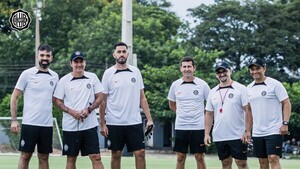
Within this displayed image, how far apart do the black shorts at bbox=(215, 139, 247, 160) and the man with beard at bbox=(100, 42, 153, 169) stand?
1.33 m

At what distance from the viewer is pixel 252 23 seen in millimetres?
54844

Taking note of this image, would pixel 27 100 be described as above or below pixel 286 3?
below

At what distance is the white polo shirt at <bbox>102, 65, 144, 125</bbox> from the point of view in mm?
13906

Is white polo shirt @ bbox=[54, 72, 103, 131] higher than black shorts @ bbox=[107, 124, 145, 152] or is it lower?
higher

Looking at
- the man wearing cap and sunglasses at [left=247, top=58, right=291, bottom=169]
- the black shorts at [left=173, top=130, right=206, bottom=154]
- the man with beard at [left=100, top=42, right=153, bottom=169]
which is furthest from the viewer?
the black shorts at [left=173, top=130, right=206, bottom=154]

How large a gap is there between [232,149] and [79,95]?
9.27ft

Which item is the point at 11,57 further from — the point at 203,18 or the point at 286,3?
the point at 286,3

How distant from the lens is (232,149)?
554 inches

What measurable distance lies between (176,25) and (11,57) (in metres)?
12.6

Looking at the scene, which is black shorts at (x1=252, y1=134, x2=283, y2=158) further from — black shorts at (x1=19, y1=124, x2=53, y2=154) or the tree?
the tree

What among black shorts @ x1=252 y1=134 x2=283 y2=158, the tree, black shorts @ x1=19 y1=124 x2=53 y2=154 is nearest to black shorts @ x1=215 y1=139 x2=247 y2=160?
black shorts @ x1=252 y1=134 x2=283 y2=158

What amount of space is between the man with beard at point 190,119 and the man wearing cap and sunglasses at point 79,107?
2.39 m

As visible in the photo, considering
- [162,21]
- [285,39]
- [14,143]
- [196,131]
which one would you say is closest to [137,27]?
[162,21]

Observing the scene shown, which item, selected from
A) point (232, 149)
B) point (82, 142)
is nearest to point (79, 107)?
point (82, 142)
